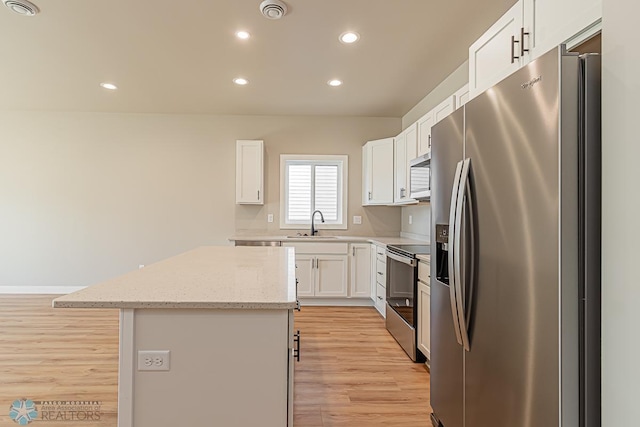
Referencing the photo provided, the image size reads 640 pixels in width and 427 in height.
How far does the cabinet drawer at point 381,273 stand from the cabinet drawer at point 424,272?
104 centimetres

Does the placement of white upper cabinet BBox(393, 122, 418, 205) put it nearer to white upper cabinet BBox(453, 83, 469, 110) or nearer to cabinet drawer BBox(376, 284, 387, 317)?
white upper cabinet BBox(453, 83, 469, 110)

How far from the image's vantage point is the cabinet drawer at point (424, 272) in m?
2.57

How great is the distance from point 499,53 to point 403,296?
2076 mm

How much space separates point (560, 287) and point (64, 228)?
596 cm

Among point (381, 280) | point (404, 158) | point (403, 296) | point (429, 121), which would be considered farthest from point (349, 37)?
point (381, 280)

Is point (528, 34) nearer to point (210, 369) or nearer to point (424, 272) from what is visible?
point (424, 272)

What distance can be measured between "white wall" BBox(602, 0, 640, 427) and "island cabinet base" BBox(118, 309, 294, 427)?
1.02m

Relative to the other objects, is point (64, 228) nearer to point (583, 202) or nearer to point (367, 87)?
point (367, 87)

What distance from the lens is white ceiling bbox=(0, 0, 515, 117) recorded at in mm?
2508

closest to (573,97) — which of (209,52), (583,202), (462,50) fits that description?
(583,202)

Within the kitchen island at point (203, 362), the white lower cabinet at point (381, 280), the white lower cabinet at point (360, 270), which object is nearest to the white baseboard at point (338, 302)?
the white lower cabinet at point (360, 270)

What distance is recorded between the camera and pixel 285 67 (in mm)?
3436

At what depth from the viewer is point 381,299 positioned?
13.2 feet

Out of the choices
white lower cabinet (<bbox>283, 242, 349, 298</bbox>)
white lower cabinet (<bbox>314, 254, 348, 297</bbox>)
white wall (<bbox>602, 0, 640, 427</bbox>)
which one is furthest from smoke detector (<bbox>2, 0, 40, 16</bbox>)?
white lower cabinet (<bbox>314, 254, 348, 297</bbox>)
